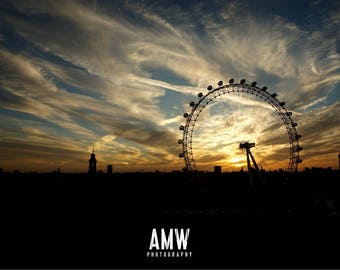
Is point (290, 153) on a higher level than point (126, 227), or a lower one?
higher

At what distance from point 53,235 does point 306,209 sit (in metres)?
22.6

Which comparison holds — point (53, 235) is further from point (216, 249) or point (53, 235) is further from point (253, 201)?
point (253, 201)

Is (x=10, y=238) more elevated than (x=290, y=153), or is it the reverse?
(x=290, y=153)

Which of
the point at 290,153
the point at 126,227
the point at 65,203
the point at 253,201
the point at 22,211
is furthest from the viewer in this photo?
the point at 290,153

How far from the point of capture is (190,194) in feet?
154

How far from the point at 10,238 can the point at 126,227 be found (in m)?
8.42

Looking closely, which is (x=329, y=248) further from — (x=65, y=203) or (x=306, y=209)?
(x=65, y=203)

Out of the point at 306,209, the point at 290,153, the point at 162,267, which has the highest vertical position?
the point at 290,153

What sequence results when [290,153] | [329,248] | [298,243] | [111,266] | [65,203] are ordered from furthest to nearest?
[290,153], [65,203], [298,243], [329,248], [111,266]

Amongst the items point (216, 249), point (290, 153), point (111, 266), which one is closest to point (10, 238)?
point (111, 266)

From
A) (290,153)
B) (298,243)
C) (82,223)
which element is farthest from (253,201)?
(82,223)

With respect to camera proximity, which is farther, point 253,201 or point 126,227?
point 253,201

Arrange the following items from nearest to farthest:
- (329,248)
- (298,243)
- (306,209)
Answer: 1. (329,248)
2. (298,243)
3. (306,209)

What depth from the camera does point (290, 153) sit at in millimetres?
42844
